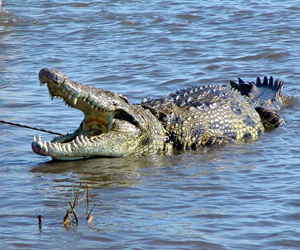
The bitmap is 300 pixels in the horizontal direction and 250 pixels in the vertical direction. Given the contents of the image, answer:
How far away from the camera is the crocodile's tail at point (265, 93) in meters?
8.86

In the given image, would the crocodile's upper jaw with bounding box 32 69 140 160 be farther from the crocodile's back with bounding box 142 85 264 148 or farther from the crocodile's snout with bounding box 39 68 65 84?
the crocodile's back with bounding box 142 85 264 148

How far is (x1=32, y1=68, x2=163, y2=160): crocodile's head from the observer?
6.17 m

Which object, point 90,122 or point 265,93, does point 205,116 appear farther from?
point 265,93

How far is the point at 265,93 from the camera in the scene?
29.7 ft

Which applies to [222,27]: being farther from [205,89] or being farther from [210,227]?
[210,227]

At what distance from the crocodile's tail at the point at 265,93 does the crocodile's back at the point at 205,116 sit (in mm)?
821

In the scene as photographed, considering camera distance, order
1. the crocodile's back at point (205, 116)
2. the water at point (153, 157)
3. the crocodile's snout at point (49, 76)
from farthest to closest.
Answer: the crocodile's back at point (205, 116)
the crocodile's snout at point (49, 76)
the water at point (153, 157)

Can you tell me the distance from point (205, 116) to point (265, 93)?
75.5 inches

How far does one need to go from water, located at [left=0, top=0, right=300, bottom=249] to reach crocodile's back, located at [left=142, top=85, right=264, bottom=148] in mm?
212

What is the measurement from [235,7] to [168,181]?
10.6 meters

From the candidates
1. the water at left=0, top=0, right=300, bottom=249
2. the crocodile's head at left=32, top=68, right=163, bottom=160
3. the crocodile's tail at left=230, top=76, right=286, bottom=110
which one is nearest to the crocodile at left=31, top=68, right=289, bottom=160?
the crocodile's head at left=32, top=68, right=163, bottom=160

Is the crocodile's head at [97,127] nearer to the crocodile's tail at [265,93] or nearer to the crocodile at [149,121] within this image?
the crocodile at [149,121]

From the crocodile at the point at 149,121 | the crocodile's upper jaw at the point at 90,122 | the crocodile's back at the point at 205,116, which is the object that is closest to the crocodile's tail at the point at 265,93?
the crocodile at the point at 149,121

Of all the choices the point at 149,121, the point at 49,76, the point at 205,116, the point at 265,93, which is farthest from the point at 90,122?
the point at 265,93
